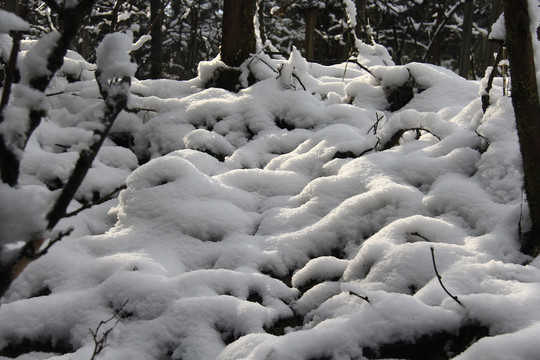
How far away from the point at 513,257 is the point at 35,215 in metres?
1.81

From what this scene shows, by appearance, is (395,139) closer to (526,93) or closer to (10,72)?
(526,93)

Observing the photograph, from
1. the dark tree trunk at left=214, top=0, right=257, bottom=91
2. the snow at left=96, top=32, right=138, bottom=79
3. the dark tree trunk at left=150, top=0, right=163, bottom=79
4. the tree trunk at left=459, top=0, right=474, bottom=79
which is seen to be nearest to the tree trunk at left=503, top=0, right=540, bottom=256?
the snow at left=96, top=32, right=138, bottom=79

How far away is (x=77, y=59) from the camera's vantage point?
477cm

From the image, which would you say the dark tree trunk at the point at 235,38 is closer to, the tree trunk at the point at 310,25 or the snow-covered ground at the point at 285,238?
the snow-covered ground at the point at 285,238

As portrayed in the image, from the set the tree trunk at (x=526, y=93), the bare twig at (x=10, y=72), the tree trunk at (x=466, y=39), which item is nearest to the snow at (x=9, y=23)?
the bare twig at (x=10, y=72)

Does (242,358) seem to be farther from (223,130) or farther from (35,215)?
(223,130)

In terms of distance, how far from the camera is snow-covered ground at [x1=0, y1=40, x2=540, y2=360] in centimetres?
164

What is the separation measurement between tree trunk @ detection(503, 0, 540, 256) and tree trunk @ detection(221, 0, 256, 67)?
291 centimetres

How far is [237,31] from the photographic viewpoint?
14.5ft

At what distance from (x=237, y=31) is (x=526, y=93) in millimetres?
3066

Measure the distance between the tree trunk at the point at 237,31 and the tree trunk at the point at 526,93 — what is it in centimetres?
291

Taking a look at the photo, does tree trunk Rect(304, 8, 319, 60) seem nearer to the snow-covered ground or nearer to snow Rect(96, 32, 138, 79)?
the snow-covered ground

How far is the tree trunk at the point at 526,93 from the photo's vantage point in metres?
1.80

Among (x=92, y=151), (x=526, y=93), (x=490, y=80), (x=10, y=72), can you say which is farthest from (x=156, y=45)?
(x=92, y=151)
